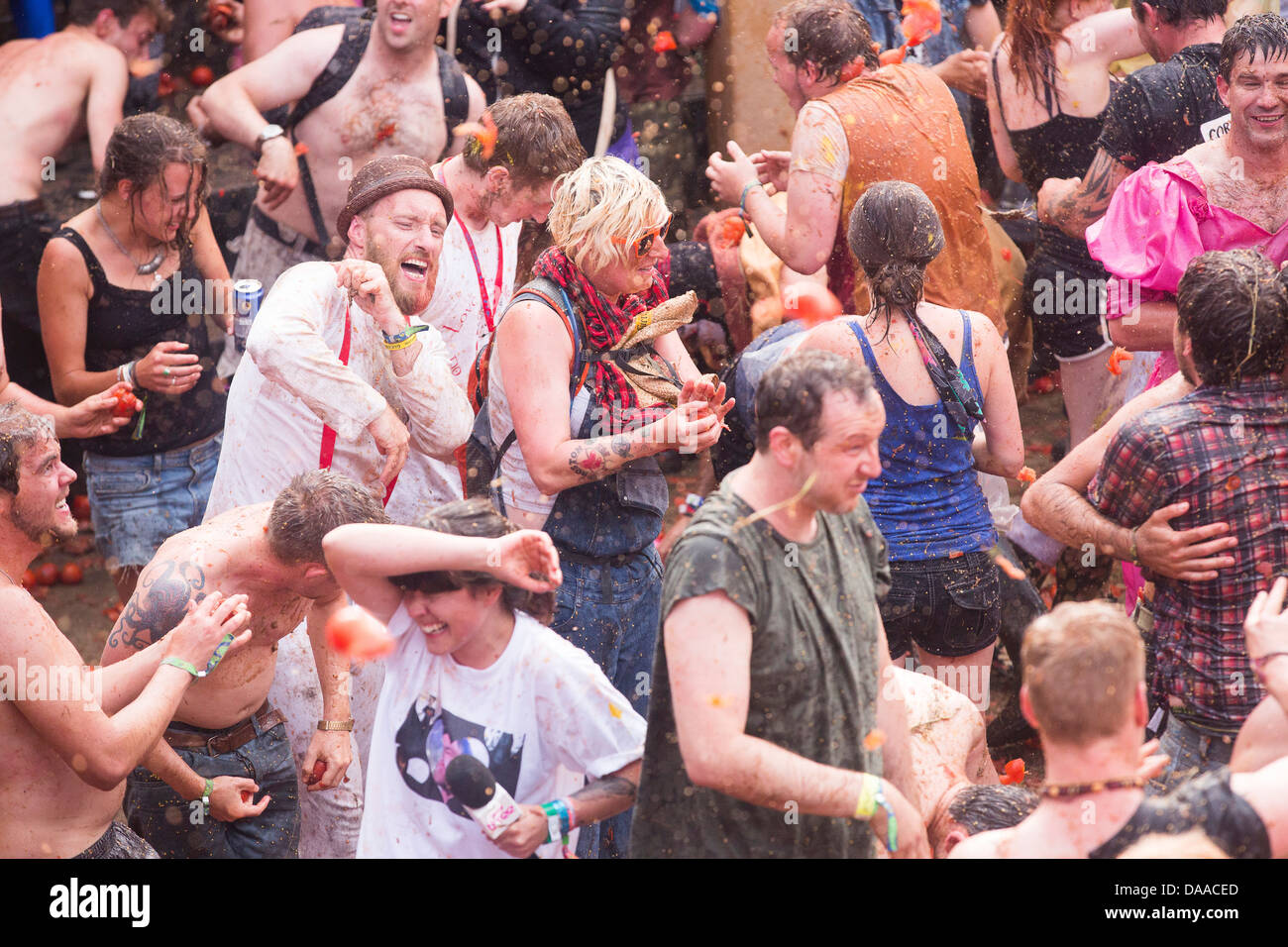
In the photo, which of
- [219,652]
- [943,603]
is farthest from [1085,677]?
[219,652]

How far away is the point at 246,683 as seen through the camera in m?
3.82

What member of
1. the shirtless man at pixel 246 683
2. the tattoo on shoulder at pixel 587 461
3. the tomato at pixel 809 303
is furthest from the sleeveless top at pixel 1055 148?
the shirtless man at pixel 246 683

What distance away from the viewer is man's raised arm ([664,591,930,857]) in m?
2.56

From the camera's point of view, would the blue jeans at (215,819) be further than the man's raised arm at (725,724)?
Yes

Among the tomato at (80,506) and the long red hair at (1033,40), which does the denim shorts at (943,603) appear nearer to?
the long red hair at (1033,40)

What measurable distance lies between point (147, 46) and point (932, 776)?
17.5ft

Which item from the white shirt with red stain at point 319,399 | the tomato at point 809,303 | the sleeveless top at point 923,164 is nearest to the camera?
the white shirt with red stain at point 319,399

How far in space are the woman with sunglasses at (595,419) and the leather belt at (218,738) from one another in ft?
3.08

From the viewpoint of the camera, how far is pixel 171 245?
500 centimetres

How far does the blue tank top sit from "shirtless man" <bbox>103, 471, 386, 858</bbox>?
1371mm

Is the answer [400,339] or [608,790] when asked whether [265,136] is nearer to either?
[400,339]

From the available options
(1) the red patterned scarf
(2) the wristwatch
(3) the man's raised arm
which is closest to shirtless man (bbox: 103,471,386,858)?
(1) the red patterned scarf

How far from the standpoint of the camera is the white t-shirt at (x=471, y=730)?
2.96 meters

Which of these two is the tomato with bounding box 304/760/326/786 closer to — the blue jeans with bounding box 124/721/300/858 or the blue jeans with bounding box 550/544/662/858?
the blue jeans with bounding box 124/721/300/858
